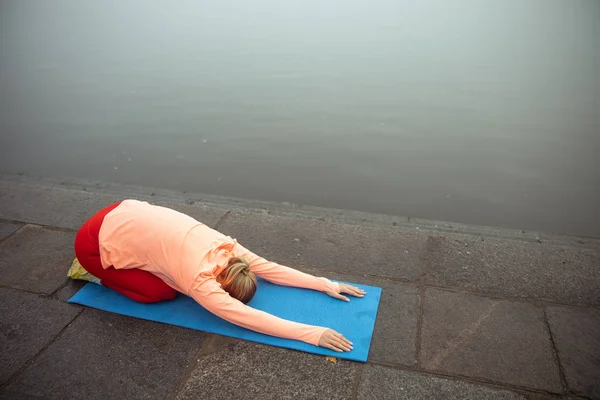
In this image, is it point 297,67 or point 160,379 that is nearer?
point 160,379

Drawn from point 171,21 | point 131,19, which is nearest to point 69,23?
point 131,19

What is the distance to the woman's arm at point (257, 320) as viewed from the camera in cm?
333

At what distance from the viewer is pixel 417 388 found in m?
3.11

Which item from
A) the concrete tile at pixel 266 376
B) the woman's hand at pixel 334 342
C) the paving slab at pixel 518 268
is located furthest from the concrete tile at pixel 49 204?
the paving slab at pixel 518 268

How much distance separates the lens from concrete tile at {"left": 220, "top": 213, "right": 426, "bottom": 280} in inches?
171

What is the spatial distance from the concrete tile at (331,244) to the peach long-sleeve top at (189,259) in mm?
565

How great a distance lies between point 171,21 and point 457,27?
863 cm

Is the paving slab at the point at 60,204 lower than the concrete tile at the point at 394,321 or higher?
higher

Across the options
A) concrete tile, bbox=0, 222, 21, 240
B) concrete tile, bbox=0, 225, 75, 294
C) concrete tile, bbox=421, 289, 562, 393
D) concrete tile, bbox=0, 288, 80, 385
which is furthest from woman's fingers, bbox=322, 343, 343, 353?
concrete tile, bbox=0, 222, 21, 240

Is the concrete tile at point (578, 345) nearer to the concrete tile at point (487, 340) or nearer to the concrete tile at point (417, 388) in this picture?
the concrete tile at point (487, 340)

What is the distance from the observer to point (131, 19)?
16.6 metres

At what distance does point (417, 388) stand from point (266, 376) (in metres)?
0.92

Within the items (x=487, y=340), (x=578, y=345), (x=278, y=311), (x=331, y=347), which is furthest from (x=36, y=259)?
(x=578, y=345)

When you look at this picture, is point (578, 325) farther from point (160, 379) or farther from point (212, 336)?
point (160, 379)
